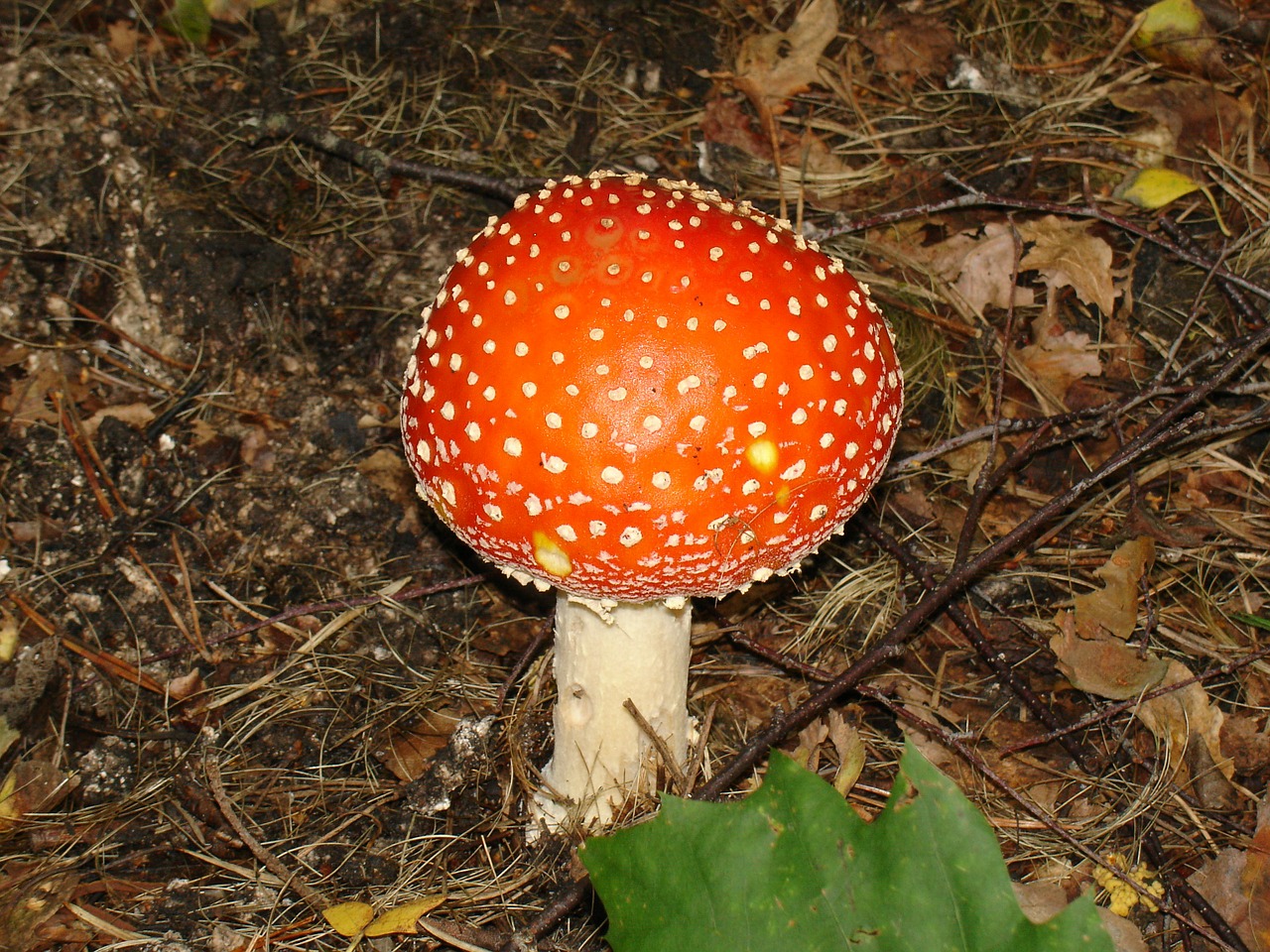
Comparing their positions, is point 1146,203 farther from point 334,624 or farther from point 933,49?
point 334,624

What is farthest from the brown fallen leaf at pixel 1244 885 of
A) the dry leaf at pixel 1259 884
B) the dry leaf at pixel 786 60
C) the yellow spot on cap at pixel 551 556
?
the dry leaf at pixel 786 60

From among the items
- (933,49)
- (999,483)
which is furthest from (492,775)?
(933,49)

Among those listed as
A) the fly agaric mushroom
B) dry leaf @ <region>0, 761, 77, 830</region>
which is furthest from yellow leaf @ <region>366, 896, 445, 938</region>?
dry leaf @ <region>0, 761, 77, 830</region>

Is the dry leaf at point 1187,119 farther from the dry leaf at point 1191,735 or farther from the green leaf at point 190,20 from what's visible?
the green leaf at point 190,20

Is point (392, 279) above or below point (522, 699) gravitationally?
above

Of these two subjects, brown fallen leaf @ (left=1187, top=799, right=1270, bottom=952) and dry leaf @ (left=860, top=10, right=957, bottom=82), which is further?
dry leaf @ (left=860, top=10, right=957, bottom=82)

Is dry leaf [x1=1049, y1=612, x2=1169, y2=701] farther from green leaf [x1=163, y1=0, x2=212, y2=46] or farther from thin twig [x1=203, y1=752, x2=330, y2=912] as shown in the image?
green leaf [x1=163, y1=0, x2=212, y2=46]
